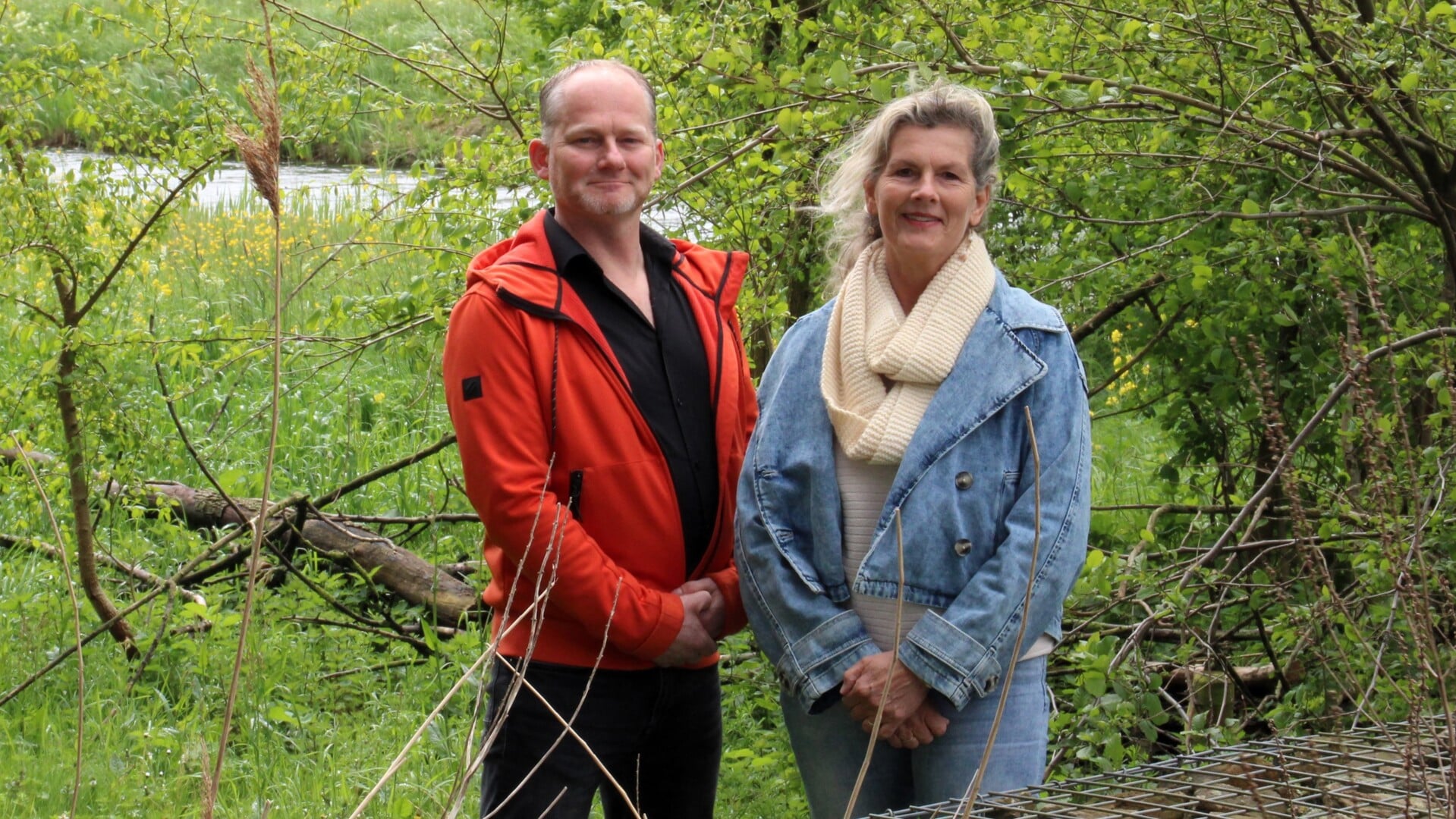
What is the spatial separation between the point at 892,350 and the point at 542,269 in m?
0.71

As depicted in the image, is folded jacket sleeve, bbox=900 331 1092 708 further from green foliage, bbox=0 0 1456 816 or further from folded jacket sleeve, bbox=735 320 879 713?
green foliage, bbox=0 0 1456 816

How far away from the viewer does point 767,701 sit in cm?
475

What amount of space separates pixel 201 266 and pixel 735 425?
835cm

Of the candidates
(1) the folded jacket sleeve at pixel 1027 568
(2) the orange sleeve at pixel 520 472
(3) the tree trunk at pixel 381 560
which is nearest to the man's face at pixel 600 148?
(2) the orange sleeve at pixel 520 472

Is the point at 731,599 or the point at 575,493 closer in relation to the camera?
the point at 575,493

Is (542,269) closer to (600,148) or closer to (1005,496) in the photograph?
(600,148)

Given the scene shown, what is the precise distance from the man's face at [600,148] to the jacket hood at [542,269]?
0.34 ft

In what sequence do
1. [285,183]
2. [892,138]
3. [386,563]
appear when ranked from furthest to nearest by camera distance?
1. [285,183]
2. [386,563]
3. [892,138]

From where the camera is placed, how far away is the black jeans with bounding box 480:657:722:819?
2.87m

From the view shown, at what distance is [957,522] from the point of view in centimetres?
258

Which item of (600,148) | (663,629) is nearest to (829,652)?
(663,629)

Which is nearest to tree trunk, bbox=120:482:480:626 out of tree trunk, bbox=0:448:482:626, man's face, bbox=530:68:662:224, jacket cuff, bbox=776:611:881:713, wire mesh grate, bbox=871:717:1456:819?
tree trunk, bbox=0:448:482:626

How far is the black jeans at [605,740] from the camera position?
2.87 m

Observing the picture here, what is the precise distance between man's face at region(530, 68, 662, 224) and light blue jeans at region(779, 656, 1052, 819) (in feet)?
3.36
